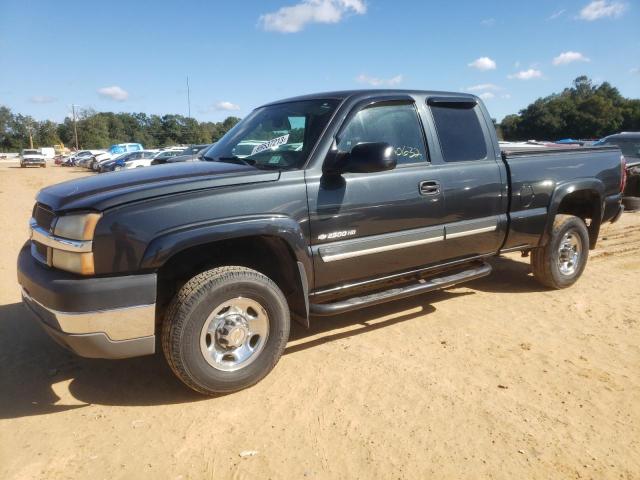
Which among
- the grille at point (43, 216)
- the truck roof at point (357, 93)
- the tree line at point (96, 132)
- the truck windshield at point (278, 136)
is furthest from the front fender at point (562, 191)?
the tree line at point (96, 132)

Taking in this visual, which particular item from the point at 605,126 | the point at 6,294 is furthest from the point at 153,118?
the point at 6,294

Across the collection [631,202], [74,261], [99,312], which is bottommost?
[631,202]

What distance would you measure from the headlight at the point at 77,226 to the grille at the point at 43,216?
0.18m

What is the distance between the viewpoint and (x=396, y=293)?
3631 mm

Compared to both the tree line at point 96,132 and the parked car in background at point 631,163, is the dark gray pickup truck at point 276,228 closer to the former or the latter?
the parked car in background at point 631,163

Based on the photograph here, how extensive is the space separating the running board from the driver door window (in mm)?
989

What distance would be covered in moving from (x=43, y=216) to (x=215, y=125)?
101 m

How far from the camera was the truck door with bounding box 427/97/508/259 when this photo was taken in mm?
3926

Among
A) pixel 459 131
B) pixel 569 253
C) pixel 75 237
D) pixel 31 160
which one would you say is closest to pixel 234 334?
pixel 75 237

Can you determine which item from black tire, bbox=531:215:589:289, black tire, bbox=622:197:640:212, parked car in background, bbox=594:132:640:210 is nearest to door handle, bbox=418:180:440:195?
black tire, bbox=531:215:589:289

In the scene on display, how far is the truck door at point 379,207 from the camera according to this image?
327cm

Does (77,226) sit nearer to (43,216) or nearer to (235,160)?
(43,216)

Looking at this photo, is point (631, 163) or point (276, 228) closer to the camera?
point (276, 228)

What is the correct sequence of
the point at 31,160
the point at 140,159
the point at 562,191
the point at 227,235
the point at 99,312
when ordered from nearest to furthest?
the point at 99,312 < the point at 227,235 < the point at 562,191 < the point at 140,159 < the point at 31,160
